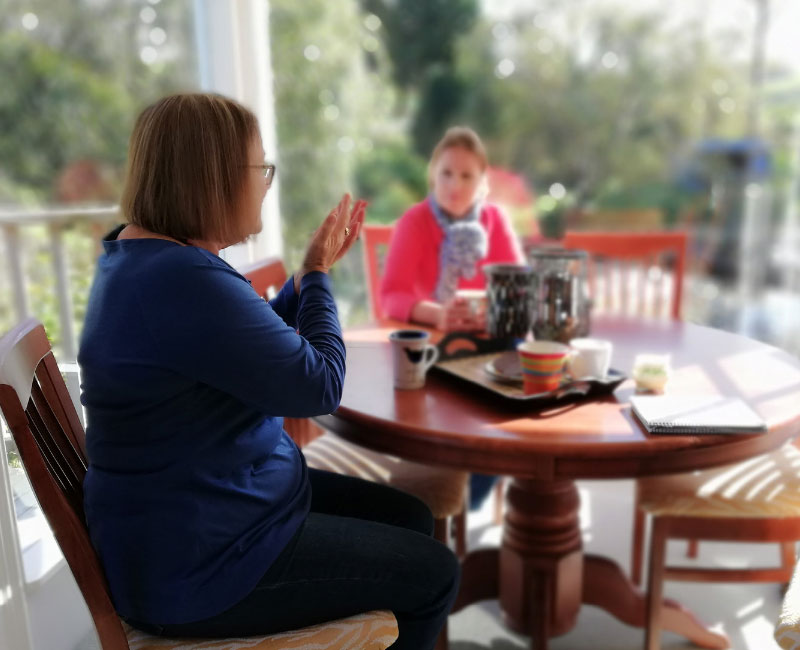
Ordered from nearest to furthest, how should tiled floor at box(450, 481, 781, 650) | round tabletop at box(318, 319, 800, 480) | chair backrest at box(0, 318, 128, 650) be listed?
chair backrest at box(0, 318, 128, 650) < round tabletop at box(318, 319, 800, 480) < tiled floor at box(450, 481, 781, 650)

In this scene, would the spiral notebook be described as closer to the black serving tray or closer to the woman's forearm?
the black serving tray

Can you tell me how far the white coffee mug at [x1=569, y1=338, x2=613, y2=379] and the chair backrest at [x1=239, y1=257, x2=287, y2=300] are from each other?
30.1 inches

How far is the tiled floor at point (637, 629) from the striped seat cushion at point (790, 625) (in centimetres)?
83

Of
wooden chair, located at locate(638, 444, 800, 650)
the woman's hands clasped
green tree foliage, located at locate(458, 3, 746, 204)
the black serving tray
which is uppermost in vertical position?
green tree foliage, located at locate(458, 3, 746, 204)

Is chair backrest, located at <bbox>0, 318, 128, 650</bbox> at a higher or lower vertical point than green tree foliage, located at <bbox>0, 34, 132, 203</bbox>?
lower

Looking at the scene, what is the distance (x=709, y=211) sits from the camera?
3.84m

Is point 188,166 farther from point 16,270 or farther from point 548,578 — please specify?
point 16,270

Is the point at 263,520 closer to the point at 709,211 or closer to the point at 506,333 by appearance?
the point at 506,333

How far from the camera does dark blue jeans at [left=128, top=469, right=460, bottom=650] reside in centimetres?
105

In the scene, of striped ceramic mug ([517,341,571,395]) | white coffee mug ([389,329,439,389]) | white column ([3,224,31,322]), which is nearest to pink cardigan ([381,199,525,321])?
white coffee mug ([389,329,439,389])

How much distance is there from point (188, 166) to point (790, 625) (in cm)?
110

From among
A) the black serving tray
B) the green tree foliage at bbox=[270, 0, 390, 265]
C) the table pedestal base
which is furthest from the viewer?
the green tree foliage at bbox=[270, 0, 390, 265]

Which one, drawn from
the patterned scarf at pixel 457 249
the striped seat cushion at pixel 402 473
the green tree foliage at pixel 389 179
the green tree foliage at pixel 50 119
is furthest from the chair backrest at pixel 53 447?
the green tree foliage at pixel 389 179

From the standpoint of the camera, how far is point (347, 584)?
1.09m
